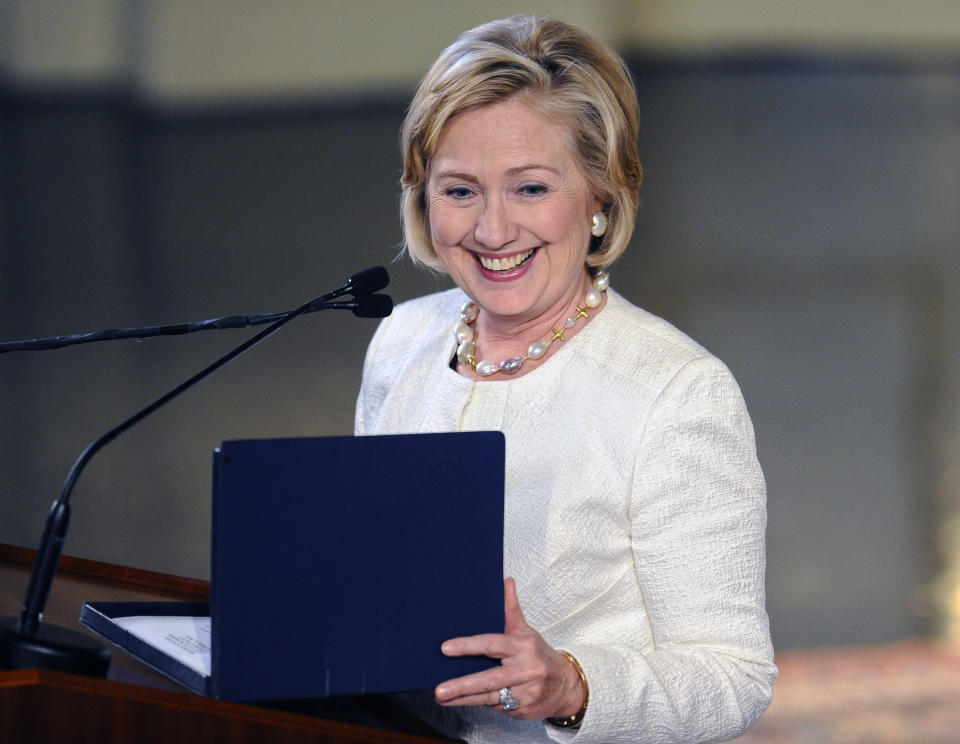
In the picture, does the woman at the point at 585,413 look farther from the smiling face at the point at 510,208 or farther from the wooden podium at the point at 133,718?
the wooden podium at the point at 133,718


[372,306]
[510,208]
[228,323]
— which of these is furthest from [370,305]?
[510,208]

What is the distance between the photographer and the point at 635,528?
1486mm

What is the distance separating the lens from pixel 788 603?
4219 mm

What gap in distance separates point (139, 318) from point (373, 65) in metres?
1.14

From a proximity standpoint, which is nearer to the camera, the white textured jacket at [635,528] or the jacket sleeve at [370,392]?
the white textured jacket at [635,528]

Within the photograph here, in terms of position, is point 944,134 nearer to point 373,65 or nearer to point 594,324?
point 373,65

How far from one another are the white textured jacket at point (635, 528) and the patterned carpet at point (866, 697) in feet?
8.86

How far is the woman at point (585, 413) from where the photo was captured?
1411mm

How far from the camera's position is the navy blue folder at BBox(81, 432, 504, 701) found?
1.03m

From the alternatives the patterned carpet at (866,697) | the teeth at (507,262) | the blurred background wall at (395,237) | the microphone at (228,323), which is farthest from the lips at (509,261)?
the patterned carpet at (866,697)

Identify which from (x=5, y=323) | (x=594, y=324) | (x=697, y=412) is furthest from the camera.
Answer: (x=5, y=323)

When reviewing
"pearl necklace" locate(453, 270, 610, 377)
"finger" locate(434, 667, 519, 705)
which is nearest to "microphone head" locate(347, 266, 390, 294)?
"pearl necklace" locate(453, 270, 610, 377)

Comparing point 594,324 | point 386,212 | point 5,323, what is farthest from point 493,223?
point 5,323

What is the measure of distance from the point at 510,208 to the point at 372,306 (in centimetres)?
29
